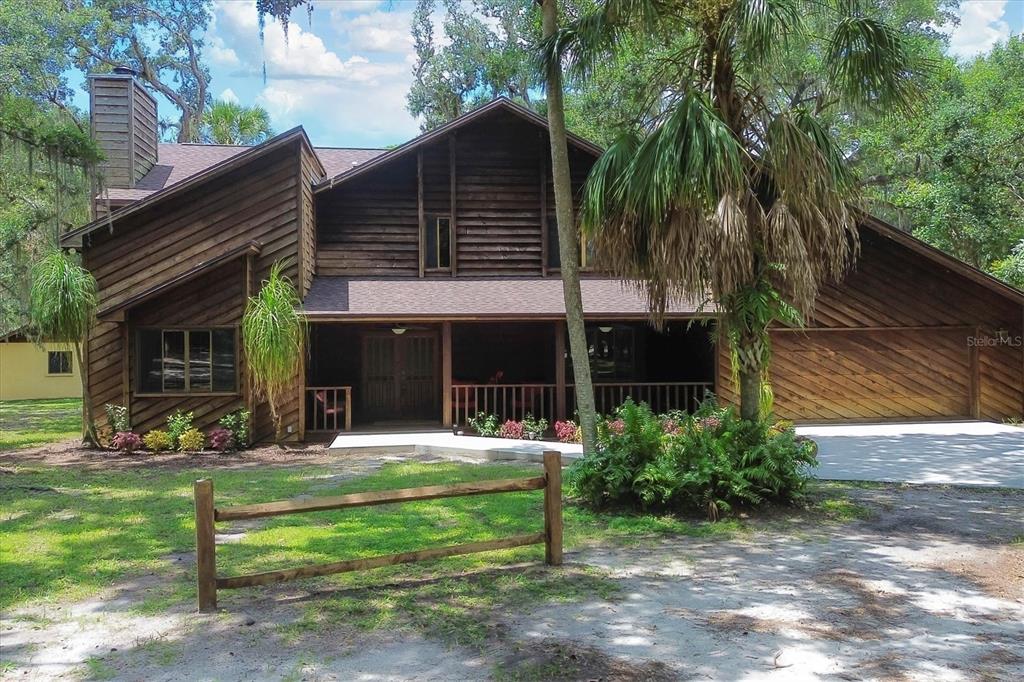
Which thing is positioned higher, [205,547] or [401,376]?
[401,376]

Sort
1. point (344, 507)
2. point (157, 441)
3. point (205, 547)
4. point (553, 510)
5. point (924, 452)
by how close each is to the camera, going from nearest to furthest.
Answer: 1. point (205, 547)
2. point (344, 507)
3. point (553, 510)
4. point (924, 452)
5. point (157, 441)

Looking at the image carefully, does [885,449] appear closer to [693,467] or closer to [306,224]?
[693,467]

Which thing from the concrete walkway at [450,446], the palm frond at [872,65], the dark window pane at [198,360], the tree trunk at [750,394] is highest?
the palm frond at [872,65]

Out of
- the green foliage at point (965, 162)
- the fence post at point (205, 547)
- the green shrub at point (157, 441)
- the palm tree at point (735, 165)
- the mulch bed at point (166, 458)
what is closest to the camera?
the fence post at point (205, 547)

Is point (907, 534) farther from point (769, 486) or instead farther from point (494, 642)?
point (494, 642)

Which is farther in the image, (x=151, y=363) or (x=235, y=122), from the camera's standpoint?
(x=235, y=122)

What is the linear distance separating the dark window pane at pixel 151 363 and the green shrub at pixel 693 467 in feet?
30.0

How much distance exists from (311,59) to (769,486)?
630 inches

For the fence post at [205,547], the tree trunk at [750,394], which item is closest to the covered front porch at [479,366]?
the tree trunk at [750,394]

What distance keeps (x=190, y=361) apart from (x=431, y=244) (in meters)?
5.34

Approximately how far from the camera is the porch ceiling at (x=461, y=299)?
1346 centimetres

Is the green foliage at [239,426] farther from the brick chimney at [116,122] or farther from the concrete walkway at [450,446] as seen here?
the brick chimney at [116,122]

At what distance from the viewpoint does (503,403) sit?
49.2ft

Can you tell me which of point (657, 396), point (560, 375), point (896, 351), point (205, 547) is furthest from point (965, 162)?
point (205, 547)
